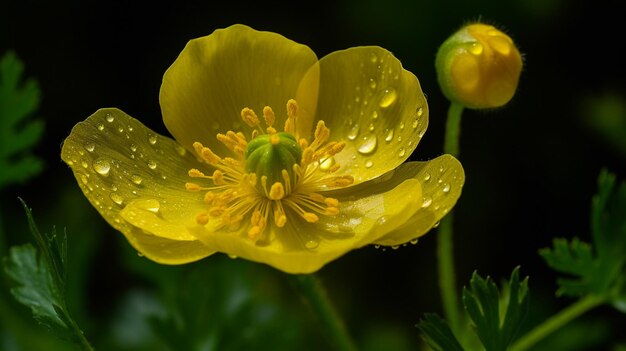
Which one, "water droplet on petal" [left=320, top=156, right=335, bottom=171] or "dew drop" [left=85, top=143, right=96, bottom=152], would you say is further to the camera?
"water droplet on petal" [left=320, top=156, right=335, bottom=171]

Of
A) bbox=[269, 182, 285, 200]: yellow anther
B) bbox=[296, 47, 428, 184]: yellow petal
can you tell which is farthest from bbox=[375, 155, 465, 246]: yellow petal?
bbox=[269, 182, 285, 200]: yellow anther

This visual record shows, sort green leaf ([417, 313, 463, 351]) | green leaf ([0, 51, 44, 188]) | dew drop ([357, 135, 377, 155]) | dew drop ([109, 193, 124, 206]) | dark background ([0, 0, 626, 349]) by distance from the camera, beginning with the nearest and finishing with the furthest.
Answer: green leaf ([417, 313, 463, 351]), dew drop ([109, 193, 124, 206]), dew drop ([357, 135, 377, 155]), green leaf ([0, 51, 44, 188]), dark background ([0, 0, 626, 349])

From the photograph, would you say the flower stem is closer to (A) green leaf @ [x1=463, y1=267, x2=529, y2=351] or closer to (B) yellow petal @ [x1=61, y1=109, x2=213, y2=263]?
(A) green leaf @ [x1=463, y1=267, x2=529, y2=351]

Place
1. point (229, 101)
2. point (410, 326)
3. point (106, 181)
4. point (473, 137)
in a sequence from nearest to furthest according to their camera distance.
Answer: point (106, 181) < point (229, 101) < point (410, 326) < point (473, 137)

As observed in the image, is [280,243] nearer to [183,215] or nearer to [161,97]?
[183,215]

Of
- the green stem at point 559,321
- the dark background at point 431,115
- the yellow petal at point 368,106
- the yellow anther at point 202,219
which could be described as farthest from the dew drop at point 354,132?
the dark background at point 431,115

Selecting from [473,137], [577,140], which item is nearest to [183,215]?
[473,137]

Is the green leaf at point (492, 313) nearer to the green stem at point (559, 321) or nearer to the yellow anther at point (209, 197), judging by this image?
the green stem at point (559, 321)
